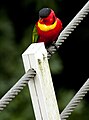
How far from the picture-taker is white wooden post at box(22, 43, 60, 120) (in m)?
1.45

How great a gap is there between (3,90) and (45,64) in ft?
4.67

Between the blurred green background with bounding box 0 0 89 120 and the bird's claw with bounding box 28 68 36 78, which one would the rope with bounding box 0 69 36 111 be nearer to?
the bird's claw with bounding box 28 68 36 78

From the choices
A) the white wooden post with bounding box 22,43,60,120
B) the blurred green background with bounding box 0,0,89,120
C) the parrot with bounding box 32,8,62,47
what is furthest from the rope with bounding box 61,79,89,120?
the blurred green background with bounding box 0,0,89,120

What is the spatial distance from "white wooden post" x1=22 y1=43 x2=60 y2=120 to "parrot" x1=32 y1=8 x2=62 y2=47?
810 millimetres

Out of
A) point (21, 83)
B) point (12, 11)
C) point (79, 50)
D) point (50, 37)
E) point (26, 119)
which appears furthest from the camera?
point (79, 50)

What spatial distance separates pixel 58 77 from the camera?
3.16m

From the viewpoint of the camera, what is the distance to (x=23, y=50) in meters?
2.96

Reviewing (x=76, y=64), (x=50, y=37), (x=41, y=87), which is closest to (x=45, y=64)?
(x=41, y=87)

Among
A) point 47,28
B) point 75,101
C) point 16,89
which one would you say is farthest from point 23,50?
point 16,89

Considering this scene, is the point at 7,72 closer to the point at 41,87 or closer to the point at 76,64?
the point at 76,64

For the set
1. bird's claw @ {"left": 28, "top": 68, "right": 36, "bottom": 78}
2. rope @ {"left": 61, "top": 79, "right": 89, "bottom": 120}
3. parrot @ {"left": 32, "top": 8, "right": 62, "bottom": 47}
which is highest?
parrot @ {"left": 32, "top": 8, "right": 62, "bottom": 47}

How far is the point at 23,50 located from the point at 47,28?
63cm

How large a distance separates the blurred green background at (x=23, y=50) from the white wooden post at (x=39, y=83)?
1.35 m

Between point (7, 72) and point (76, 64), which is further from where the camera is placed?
point (76, 64)
